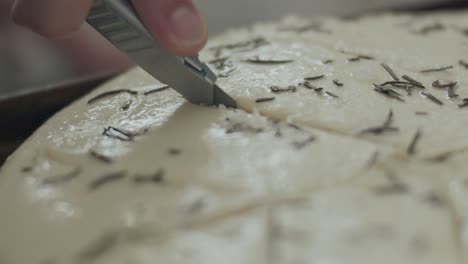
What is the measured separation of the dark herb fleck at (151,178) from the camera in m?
1.33

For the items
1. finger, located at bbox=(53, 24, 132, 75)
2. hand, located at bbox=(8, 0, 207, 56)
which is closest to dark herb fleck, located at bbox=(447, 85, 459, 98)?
hand, located at bbox=(8, 0, 207, 56)

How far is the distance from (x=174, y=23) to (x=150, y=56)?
116 mm

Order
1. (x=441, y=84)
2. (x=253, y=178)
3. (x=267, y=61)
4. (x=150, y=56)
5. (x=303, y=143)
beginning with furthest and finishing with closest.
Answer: (x=267, y=61)
(x=441, y=84)
(x=150, y=56)
(x=303, y=143)
(x=253, y=178)

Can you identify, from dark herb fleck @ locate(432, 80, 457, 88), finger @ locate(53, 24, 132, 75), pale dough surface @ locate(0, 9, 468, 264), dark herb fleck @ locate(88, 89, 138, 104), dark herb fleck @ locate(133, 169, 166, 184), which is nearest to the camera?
pale dough surface @ locate(0, 9, 468, 264)

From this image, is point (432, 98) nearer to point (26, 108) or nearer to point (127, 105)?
point (127, 105)

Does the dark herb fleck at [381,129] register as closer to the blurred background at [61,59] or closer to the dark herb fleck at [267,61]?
the dark herb fleck at [267,61]

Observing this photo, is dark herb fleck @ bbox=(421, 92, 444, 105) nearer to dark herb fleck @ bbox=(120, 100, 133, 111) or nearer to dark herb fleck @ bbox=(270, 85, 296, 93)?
dark herb fleck @ bbox=(270, 85, 296, 93)

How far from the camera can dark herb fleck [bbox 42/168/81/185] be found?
140 centimetres

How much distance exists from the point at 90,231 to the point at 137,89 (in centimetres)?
71

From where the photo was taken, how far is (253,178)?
129 centimetres

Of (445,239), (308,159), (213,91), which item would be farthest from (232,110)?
(445,239)

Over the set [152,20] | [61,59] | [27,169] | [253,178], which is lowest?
[61,59]

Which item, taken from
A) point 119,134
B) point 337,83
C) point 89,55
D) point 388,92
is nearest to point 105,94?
point 119,134

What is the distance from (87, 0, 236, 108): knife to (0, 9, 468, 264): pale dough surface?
54 millimetres
